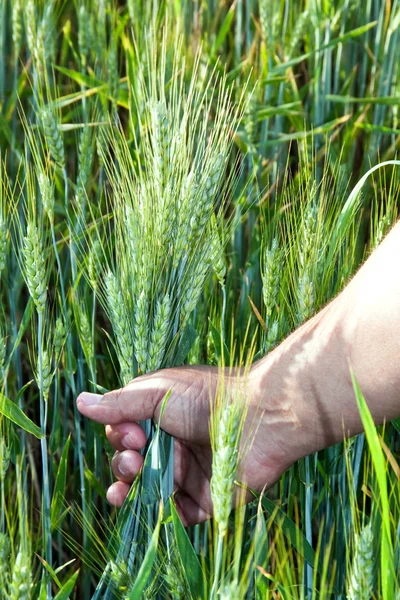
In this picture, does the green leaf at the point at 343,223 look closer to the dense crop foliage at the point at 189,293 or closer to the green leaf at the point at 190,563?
the dense crop foliage at the point at 189,293

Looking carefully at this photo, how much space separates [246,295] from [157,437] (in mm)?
358

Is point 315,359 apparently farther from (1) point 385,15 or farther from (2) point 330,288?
(1) point 385,15

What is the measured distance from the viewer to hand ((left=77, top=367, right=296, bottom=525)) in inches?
32.8

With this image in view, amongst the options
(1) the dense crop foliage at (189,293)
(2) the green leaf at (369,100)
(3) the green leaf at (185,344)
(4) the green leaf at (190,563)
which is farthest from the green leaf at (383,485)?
(2) the green leaf at (369,100)

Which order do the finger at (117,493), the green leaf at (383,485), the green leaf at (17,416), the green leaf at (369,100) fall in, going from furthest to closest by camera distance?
1. the green leaf at (369,100)
2. the finger at (117,493)
3. the green leaf at (17,416)
4. the green leaf at (383,485)

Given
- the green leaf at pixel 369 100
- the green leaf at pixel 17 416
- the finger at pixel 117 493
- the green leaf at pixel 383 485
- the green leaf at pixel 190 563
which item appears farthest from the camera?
the green leaf at pixel 369 100

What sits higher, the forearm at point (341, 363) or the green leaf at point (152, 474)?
the forearm at point (341, 363)

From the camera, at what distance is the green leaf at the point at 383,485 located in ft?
1.90

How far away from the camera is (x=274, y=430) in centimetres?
89

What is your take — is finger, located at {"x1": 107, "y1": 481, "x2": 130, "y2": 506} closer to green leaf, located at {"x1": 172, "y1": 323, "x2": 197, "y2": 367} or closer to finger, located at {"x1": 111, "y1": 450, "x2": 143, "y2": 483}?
finger, located at {"x1": 111, "y1": 450, "x2": 143, "y2": 483}

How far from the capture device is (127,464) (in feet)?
2.86

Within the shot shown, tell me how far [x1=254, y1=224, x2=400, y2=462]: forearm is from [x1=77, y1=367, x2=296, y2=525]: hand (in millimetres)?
26

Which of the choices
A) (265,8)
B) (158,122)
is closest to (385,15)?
(265,8)

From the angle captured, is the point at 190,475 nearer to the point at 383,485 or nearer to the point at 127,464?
the point at 127,464
